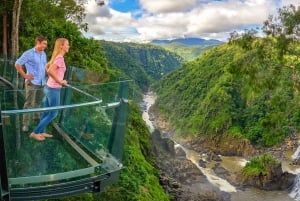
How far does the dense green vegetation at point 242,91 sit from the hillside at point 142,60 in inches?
417

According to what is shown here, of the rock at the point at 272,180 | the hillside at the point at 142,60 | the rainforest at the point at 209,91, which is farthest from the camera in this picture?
the hillside at the point at 142,60

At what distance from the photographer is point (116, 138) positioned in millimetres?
5367

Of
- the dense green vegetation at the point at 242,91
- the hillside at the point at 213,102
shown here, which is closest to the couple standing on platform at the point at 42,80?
the dense green vegetation at the point at 242,91

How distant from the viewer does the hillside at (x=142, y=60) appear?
114750 millimetres

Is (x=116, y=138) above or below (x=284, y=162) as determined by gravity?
above

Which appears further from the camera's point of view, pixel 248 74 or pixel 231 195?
pixel 231 195

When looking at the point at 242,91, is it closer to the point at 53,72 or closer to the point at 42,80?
the point at 42,80

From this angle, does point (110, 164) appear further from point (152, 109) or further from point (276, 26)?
point (152, 109)

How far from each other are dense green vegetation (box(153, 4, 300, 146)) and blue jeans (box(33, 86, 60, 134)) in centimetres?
1108

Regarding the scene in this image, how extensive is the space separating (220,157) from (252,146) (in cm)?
558

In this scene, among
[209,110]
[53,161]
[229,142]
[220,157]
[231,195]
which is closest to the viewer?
[53,161]

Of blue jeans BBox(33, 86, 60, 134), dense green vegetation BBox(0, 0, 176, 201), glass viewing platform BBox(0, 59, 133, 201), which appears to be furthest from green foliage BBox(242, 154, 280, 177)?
blue jeans BBox(33, 86, 60, 134)

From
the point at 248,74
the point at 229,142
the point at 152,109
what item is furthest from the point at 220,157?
the point at 248,74

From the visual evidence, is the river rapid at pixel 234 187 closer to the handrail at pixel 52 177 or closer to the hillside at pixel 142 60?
the handrail at pixel 52 177
